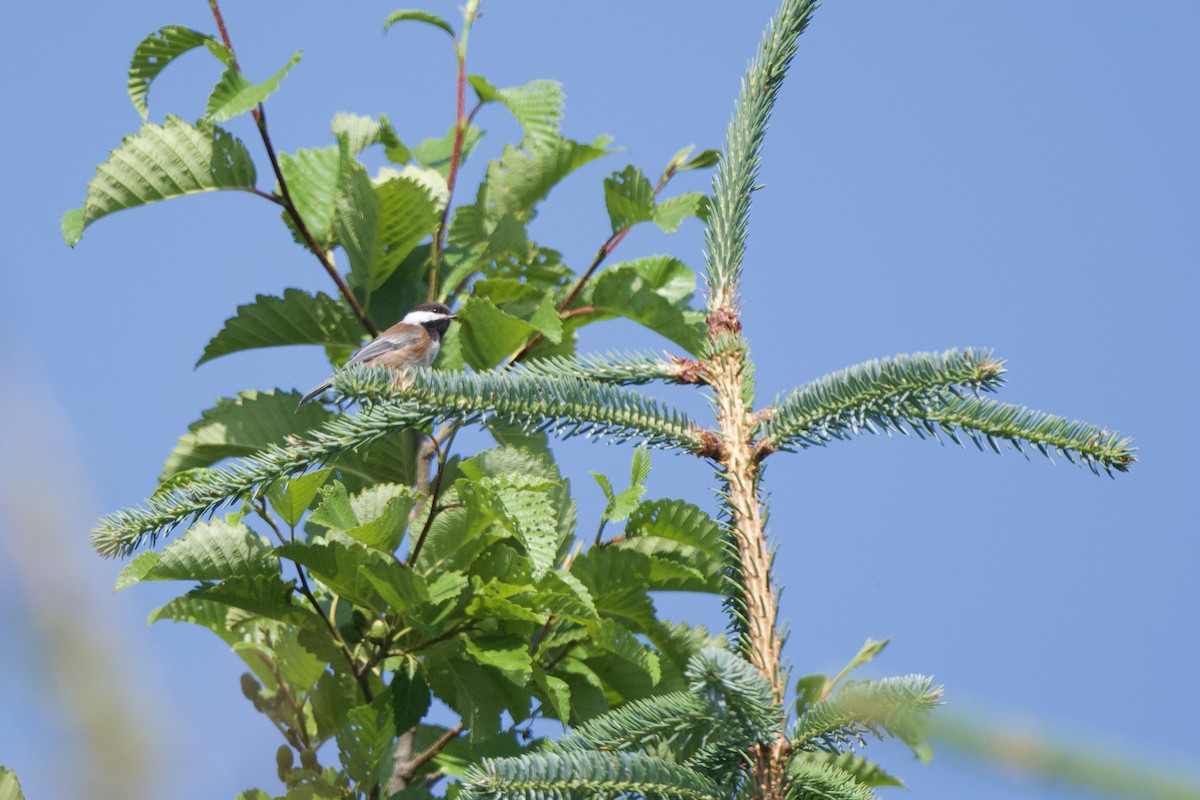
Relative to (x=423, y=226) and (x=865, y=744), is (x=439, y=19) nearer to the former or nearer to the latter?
(x=423, y=226)

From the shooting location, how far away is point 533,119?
15.2 ft

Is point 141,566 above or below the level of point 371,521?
below

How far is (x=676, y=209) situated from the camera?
426 centimetres

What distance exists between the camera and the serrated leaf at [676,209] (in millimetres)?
4234

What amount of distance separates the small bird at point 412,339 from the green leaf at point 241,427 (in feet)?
0.21

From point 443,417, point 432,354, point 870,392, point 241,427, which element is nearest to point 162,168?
point 241,427

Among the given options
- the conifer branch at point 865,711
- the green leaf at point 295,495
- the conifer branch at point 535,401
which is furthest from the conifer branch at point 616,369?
the green leaf at point 295,495

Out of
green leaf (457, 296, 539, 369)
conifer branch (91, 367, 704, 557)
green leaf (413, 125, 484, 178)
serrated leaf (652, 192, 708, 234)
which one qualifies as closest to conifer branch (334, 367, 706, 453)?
conifer branch (91, 367, 704, 557)

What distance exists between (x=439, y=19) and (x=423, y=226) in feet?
3.23

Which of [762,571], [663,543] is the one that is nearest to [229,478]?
[762,571]

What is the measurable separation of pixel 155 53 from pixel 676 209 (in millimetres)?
1996

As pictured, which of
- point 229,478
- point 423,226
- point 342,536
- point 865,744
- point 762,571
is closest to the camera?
point 865,744

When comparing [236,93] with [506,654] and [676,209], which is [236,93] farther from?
[506,654]

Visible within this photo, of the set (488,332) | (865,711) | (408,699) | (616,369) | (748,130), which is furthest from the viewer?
(488,332)
